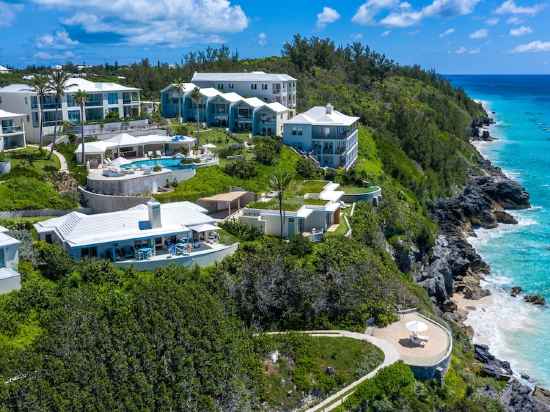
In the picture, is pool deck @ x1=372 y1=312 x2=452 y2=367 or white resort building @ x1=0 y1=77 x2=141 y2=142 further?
white resort building @ x1=0 y1=77 x2=141 y2=142

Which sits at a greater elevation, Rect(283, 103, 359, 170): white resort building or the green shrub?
Rect(283, 103, 359, 170): white resort building

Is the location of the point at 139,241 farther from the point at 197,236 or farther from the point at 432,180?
the point at 432,180

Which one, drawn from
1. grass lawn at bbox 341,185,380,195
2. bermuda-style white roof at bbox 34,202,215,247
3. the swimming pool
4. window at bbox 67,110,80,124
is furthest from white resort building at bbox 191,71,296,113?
bermuda-style white roof at bbox 34,202,215,247

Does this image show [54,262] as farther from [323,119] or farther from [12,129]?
[323,119]

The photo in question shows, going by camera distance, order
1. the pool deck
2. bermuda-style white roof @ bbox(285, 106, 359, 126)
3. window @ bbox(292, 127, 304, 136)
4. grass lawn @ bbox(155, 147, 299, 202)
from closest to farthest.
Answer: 1. the pool deck
2. grass lawn @ bbox(155, 147, 299, 202)
3. bermuda-style white roof @ bbox(285, 106, 359, 126)
4. window @ bbox(292, 127, 304, 136)

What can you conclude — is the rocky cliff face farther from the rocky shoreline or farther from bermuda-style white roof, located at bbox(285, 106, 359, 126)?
bermuda-style white roof, located at bbox(285, 106, 359, 126)

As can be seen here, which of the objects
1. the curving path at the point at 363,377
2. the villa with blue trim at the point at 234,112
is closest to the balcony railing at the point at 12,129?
the villa with blue trim at the point at 234,112

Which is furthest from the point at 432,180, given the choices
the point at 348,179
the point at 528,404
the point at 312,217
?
the point at 528,404
